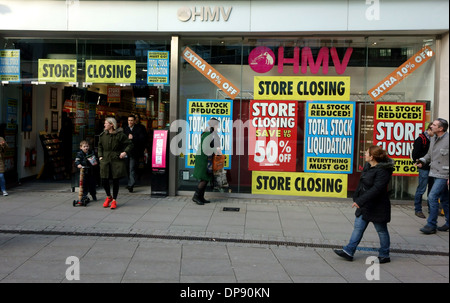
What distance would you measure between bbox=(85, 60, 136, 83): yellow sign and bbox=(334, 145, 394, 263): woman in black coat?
6.60 metres

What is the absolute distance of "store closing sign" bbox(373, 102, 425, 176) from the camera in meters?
9.26

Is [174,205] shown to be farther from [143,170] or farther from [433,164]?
[433,164]

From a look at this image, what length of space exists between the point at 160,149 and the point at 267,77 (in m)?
3.14

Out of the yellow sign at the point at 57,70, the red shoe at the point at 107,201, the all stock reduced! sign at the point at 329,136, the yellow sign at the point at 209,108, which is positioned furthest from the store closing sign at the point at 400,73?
the yellow sign at the point at 57,70

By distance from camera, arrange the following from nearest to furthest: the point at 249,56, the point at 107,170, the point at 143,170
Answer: the point at 107,170, the point at 249,56, the point at 143,170

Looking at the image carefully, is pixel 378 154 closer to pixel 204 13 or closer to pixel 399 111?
pixel 399 111

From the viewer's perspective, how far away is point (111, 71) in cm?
991

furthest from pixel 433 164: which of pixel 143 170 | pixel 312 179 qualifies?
pixel 143 170

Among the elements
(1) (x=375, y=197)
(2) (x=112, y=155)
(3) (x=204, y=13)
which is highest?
(3) (x=204, y=13)

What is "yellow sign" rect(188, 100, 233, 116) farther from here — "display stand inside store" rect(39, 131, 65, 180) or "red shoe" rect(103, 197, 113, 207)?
"display stand inside store" rect(39, 131, 65, 180)

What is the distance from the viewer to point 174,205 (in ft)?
28.7

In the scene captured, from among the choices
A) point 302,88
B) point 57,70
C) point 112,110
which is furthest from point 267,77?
point 112,110

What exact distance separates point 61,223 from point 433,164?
674 cm

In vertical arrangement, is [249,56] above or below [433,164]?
above
